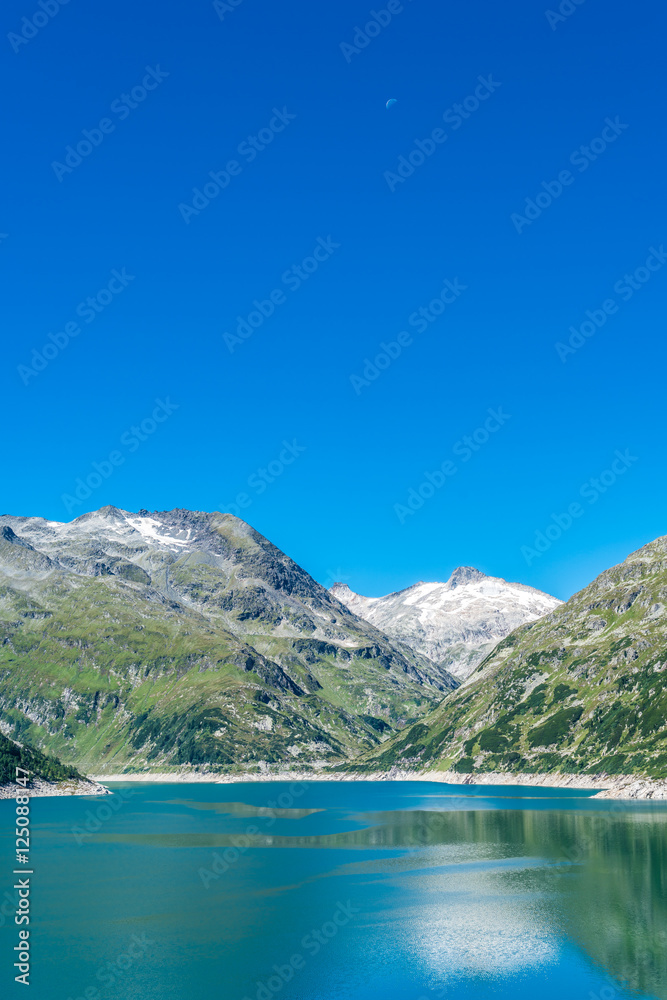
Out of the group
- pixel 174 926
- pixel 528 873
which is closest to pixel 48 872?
pixel 174 926

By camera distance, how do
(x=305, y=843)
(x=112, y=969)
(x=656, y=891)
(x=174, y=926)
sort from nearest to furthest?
(x=112, y=969) < (x=174, y=926) < (x=656, y=891) < (x=305, y=843)

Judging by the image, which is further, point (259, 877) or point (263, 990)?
point (259, 877)

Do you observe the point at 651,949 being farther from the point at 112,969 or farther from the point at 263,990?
the point at 112,969

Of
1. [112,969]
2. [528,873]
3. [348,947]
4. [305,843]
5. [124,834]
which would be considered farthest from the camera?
[124,834]

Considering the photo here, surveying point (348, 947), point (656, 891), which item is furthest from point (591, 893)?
point (348, 947)

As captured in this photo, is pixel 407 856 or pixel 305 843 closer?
pixel 407 856

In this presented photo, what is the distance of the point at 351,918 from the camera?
3570 inches

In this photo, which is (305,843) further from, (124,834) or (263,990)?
(263,990)

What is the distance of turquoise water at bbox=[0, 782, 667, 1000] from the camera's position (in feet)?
223

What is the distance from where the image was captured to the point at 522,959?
7350 cm

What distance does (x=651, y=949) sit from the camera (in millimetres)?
73000

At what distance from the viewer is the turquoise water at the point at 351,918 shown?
6800cm

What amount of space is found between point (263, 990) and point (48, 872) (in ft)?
215

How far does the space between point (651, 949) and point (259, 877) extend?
61363mm
